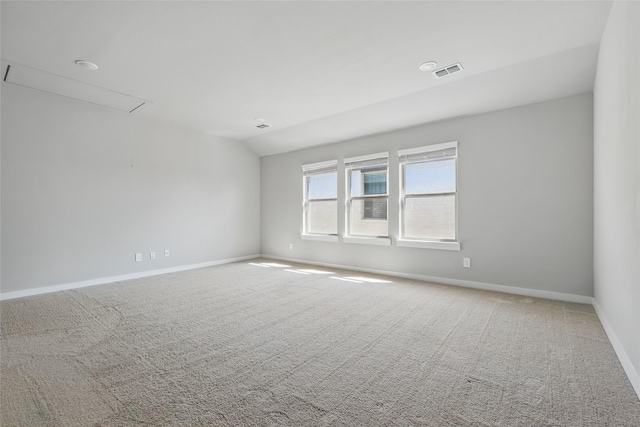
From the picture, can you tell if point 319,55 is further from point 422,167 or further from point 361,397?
point 361,397

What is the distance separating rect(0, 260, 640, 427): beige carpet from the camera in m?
1.53

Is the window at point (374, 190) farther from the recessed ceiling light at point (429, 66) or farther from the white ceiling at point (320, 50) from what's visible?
the recessed ceiling light at point (429, 66)

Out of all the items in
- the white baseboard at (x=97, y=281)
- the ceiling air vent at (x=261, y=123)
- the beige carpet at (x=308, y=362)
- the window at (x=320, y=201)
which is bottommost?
the beige carpet at (x=308, y=362)

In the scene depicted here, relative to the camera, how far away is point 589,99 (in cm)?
330

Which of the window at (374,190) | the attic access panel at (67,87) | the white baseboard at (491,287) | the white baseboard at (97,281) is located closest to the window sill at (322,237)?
the white baseboard at (491,287)

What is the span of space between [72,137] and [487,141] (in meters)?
5.86

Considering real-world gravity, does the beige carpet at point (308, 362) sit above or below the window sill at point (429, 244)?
below

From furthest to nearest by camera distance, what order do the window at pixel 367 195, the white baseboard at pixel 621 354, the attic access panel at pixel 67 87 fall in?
the window at pixel 367 195 → the attic access panel at pixel 67 87 → the white baseboard at pixel 621 354

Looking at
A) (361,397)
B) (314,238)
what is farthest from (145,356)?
(314,238)

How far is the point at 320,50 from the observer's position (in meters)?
2.79

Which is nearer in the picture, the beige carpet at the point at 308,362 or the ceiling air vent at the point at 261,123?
the beige carpet at the point at 308,362

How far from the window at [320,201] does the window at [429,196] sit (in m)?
1.44

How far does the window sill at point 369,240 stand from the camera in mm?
4875

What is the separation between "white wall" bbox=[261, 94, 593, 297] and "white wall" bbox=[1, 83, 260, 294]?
142 inches
